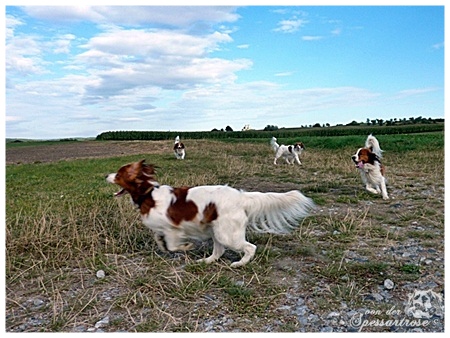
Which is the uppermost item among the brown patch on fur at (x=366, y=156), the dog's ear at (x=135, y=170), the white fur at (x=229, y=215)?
the dog's ear at (x=135, y=170)

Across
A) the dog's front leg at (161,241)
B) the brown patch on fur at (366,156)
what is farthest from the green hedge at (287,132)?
the dog's front leg at (161,241)

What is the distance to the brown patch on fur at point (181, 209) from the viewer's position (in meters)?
5.06

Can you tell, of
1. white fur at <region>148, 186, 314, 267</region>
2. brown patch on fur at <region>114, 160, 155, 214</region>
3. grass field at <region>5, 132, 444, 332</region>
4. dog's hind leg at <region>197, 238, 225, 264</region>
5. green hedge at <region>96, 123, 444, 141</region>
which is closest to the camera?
grass field at <region>5, 132, 444, 332</region>

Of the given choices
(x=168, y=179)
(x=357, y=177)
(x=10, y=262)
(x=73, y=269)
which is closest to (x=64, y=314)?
(x=73, y=269)

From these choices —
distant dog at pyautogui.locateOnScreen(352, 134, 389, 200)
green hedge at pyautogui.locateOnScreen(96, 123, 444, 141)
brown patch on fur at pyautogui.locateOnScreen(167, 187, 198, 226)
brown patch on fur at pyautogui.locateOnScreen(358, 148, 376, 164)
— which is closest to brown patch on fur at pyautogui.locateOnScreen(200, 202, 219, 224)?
brown patch on fur at pyautogui.locateOnScreen(167, 187, 198, 226)

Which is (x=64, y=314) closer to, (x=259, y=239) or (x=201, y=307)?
(x=201, y=307)

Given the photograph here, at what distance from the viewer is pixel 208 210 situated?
196 inches

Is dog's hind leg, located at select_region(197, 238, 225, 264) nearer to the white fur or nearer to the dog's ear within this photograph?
the white fur

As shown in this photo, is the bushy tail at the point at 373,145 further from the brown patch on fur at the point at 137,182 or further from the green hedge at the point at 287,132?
the green hedge at the point at 287,132

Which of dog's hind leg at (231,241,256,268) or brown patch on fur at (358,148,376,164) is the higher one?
brown patch on fur at (358,148,376,164)

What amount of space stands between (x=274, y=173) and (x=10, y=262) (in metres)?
10.0

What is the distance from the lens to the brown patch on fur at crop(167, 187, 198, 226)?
506cm

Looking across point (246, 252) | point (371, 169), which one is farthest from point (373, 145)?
point (246, 252)

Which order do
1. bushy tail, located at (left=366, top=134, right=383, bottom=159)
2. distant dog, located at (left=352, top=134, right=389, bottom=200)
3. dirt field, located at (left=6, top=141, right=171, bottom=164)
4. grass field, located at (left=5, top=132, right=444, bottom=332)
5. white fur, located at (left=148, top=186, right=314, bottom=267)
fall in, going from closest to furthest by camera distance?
grass field, located at (left=5, top=132, right=444, bottom=332)
white fur, located at (left=148, top=186, right=314, bottom=267)
distant dog, located at (left=352, top=134, right=389, bottom=200)
bushy tail, located at (left=366, top=134, right=383, bottom=159)
dirt field, located at (left=6, top=141, right=171, bottom=164)
